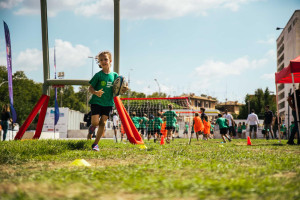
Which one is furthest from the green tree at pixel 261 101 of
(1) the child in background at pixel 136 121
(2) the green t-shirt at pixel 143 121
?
(1) the child in background at pixel 136 121

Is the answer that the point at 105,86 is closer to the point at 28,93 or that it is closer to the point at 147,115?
the point at 147,115

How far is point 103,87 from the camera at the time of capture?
7.64 m

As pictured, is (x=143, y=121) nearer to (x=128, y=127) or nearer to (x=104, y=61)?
(x=128, y=127)

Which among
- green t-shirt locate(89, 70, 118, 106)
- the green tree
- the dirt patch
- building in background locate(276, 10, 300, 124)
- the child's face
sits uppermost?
building in background locate(276, 10, 300, 124)

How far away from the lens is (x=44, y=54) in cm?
1086

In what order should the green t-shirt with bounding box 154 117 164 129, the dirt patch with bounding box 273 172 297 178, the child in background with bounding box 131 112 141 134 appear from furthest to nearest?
the child in background with bounding box 131 112 141 134 < the green t-shirt with bounding box 154 117 164 129 < the dirt patch with bounding box 273 172 297 178

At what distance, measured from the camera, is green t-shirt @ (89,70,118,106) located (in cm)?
754

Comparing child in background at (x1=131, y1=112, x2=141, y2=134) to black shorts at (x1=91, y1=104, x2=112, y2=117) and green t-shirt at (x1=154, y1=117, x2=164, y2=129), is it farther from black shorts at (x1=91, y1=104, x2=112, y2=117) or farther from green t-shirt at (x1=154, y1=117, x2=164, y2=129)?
black shorts at (x1=91, y1=104, x2=112, y2=117)

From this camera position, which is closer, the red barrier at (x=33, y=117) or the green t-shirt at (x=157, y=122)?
the red barrier at (x=33, y=117)

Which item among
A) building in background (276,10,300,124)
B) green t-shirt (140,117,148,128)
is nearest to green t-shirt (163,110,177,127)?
green t-shirt (140,117,148,128)

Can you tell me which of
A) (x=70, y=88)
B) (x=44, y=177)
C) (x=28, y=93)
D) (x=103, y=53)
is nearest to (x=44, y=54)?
(x=103, y=53)

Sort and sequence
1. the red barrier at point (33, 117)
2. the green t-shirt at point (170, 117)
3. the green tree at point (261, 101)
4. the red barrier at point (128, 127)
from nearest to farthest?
the red barrier at point (128, 127) < the red barrier at point (33, 117) < the green t-shirt at point (170, 117) < the green tree at point (261, 101)

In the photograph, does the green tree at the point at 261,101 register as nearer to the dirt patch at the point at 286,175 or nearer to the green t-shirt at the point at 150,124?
the green t-shirt at the point at 150,124

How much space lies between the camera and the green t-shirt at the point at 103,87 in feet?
24.7
